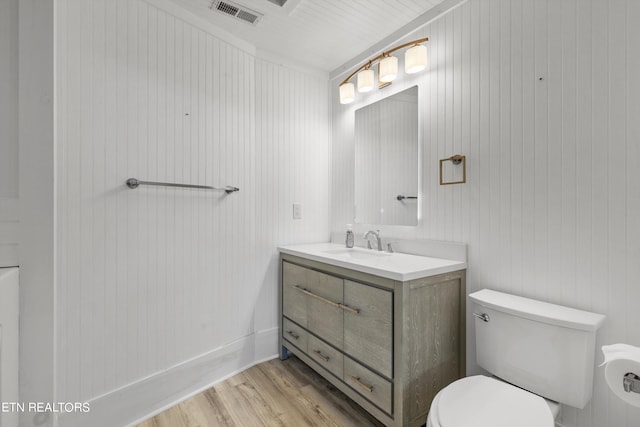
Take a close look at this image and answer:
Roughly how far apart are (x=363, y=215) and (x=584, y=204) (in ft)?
4.21

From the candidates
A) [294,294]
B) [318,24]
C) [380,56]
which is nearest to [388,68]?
[380,56]

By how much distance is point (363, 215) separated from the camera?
226 centimetres

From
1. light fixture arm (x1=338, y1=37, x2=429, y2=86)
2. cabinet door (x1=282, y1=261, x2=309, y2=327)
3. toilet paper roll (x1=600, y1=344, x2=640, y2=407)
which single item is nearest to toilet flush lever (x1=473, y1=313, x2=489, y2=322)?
toilet paper roll (x1=600, y1=344, x2=640, y2=407)

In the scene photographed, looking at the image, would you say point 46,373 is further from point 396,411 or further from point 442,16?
point 442,16

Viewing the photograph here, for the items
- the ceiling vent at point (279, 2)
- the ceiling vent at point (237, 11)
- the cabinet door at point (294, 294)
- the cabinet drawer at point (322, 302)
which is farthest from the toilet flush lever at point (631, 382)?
the ceiling vent at point (237, 11)

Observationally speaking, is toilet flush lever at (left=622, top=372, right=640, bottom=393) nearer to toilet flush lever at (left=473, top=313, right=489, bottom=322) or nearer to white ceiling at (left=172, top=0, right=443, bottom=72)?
toilet flush lever at (left=473, top=313, right=489, bottom=322)

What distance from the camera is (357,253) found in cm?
207

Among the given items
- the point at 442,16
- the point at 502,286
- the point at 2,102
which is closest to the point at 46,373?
the point at 2,102

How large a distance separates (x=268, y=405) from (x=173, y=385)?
21.4 inches

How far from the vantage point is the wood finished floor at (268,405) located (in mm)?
1531

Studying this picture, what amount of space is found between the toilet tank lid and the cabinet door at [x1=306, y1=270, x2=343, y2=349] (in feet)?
2.24

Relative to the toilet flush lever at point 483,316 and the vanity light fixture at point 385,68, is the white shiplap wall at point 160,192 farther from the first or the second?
the toilet flush lever at point 483,316

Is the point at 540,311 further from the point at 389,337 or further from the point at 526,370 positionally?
the point at 389,337

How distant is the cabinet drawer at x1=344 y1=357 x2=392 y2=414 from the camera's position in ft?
4.54
